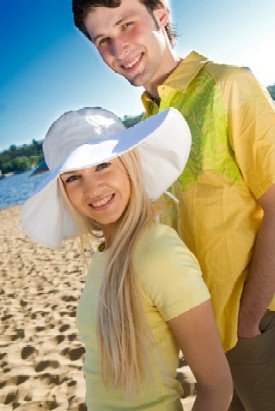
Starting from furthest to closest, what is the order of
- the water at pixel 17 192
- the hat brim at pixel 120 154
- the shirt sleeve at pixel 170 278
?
the water at pixel 17 192 < the hat brim at pixel 120 154 < the shirt sleeve at pixel 170 278

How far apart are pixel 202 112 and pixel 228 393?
99 cm

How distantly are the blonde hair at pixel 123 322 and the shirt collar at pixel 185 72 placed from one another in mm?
578

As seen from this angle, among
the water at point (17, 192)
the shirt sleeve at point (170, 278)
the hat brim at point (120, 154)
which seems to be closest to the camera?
the shirt sleeve at point (170, 278)

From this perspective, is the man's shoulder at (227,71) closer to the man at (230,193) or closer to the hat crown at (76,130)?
the man at (230,193)

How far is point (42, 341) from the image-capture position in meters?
4.46

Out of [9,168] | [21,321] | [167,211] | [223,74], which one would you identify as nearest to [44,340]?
[21,321]

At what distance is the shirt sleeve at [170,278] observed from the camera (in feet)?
4.15

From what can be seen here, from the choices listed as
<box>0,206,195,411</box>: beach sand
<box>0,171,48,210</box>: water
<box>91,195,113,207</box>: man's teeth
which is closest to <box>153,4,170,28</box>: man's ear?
<box>91,195,113,207</box>: man's teeth

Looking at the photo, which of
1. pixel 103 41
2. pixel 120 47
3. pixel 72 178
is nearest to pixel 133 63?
pixel 120 47

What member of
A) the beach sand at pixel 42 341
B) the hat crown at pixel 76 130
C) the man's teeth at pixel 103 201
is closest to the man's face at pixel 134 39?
the hat crown at pixel 76 130

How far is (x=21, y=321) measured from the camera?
208 inches

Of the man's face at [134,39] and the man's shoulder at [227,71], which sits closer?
the man's shoulder at [227,71]

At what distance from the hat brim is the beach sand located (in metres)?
1.76

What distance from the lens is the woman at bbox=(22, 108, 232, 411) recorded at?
1286 mm
